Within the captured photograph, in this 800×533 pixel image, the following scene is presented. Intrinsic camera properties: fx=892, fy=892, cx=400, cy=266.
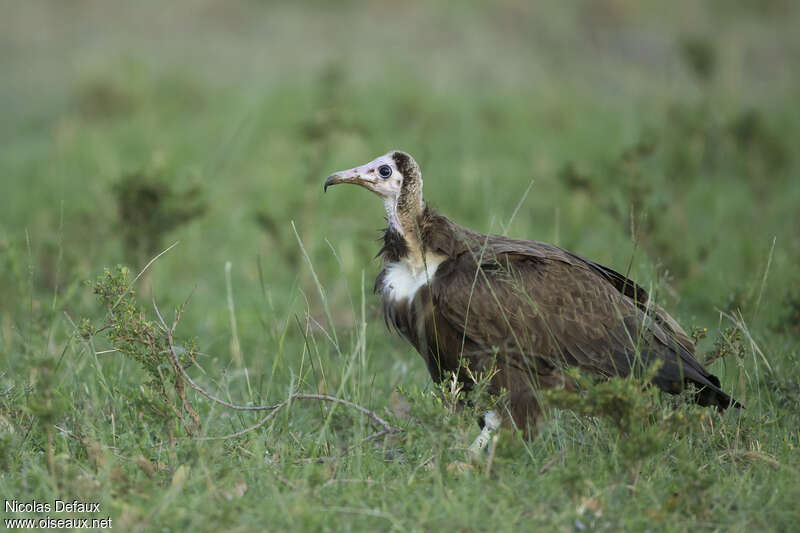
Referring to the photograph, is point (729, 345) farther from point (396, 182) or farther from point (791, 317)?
point (396, 182)

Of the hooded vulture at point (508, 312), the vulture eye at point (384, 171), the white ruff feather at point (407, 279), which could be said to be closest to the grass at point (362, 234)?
the hooded vulture at point (508, 312)

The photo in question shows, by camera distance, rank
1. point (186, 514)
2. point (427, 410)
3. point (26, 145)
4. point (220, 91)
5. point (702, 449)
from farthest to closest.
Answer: point (220, 91) < point (26, 145) < point (702, 449) < point (427, 410) < point (186, 514)

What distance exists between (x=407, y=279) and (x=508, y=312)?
470mm

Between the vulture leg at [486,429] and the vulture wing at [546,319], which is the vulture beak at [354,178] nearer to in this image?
the vulture wing at [546,319]

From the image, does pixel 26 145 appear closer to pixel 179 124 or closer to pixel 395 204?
pixel 179 124

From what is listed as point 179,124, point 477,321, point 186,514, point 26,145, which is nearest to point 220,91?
point 179,124

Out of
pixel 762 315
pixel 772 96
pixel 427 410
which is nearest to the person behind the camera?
pixel 427 410

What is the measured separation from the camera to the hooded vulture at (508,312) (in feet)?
11.9

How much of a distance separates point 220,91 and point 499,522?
28.1 ft

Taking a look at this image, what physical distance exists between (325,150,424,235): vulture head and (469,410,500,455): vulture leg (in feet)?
2.80

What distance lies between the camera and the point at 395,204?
3826mm

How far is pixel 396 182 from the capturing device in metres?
3.84

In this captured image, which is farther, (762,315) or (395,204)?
(762,315)

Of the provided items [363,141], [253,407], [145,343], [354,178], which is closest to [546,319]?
[354,178]
